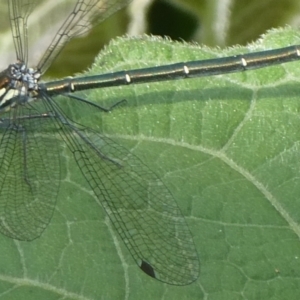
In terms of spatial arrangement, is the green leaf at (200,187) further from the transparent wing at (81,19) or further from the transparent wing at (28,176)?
the transparent wing at (81,19)

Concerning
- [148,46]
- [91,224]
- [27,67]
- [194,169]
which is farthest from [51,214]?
[27,67]

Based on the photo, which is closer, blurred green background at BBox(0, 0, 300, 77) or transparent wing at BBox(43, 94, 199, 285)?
transparent wing at BBox(43, 94, 199, 285)

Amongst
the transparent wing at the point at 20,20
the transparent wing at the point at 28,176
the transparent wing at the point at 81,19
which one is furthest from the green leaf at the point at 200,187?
the transparent wing at the point at 20,20

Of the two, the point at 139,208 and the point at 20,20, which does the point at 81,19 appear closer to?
the point at 20,20

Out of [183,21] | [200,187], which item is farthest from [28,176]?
[183,21]

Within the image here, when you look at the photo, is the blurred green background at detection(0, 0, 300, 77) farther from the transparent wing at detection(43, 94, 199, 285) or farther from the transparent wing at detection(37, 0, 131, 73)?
the transparent wing at detection(43, 94, 199, 285)

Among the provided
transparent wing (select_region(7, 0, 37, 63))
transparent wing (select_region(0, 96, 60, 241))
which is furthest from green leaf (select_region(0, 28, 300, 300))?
transparent wing (select_region(7, 0, 37, 63))
